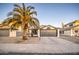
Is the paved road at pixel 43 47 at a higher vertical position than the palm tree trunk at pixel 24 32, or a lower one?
lower

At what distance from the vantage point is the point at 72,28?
16.1 ft

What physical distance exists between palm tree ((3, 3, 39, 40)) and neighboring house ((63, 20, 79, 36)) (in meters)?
0.77

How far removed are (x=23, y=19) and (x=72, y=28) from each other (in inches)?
51.6

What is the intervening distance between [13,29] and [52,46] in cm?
111

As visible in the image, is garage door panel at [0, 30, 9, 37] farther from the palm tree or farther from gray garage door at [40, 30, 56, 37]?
gray garage door at [40, 30, 56, 37]

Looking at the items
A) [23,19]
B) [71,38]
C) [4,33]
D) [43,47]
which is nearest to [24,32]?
[23,19]

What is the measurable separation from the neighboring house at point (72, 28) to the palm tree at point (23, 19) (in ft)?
2.52

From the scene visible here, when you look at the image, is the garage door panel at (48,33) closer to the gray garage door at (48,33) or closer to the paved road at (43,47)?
the gray garage door at (48,33)

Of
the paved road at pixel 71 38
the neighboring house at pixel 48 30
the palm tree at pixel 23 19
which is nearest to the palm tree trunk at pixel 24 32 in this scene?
the palm tree at pixel 23 19

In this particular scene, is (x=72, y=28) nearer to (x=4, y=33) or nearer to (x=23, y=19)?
(x=23, y=19)

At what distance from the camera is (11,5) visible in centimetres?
477

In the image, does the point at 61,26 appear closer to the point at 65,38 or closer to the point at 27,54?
the point at 65,38

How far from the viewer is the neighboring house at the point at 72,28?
481 centimetres
